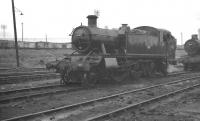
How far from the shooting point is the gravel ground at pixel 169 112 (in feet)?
21.6

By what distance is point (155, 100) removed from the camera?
28.7 feet

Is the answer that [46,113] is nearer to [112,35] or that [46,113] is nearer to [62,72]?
[62,72]

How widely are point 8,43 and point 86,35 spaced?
28.6 meters

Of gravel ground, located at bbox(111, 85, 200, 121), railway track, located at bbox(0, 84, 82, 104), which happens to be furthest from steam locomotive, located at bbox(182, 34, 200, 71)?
gravel ground, located at bbox(111, 85, 200, 121)

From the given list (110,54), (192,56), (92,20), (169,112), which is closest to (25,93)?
(110,54)

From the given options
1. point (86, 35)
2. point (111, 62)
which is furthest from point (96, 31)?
point (111, 62)

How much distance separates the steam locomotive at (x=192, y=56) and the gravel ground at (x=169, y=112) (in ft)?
46.6

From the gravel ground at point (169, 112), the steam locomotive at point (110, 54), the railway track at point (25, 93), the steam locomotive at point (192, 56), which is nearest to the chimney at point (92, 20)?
the steam locomotive at point (110, 54)

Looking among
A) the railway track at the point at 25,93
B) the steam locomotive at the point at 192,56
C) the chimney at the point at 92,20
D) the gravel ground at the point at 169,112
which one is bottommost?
the gravel ground at the point at 169,112

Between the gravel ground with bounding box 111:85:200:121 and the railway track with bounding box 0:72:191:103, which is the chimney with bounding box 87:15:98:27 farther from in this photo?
the gravel ground with bounding box 111:85:200:121

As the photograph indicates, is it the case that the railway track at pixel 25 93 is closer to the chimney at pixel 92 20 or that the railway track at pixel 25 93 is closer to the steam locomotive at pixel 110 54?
the steam locomotive at pixel 110 54

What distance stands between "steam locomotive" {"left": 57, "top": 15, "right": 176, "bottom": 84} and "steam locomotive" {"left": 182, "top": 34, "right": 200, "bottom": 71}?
23.2 ft

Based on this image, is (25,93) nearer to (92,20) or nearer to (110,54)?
(110,54)

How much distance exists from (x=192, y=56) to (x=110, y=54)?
1291cm
